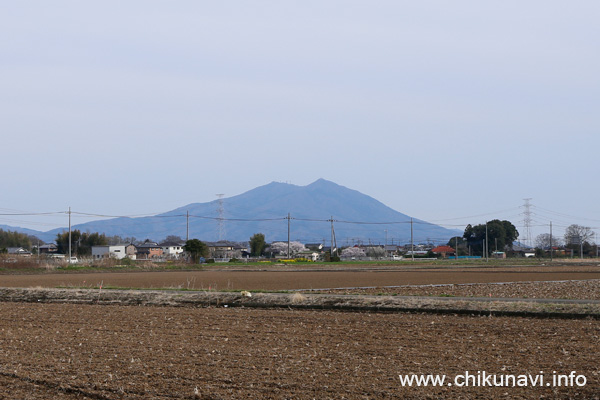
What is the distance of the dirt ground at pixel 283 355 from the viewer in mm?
11820

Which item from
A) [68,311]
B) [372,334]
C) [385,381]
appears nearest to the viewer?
[385,381]

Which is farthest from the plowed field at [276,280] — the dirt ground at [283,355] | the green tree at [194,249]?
the green tree at [194,249]

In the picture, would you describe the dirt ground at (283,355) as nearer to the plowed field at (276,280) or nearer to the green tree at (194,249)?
the plowed field at (276,280)

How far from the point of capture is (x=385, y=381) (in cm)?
1226

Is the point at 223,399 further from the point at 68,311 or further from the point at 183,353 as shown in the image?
the point at 68,311

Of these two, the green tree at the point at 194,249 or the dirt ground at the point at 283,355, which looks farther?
the green tree at the point at 194,249

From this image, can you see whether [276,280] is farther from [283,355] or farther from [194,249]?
[194,249]

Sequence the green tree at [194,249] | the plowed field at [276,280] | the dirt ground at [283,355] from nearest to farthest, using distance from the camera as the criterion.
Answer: the dirt ground at [283,355] → the plowed field at [276,280] → the green tree at [194,249]

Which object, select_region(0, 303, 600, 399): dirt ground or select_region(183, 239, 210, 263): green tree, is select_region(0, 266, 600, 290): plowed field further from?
select_region(183, 239, 210, 263): green tree

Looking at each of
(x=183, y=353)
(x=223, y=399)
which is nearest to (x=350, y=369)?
(x=223, y=399)

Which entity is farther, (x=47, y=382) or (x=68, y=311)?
(x=68, y=311)

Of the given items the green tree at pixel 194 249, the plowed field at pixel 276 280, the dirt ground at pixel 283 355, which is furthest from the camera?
the green tree at pixel 194 249

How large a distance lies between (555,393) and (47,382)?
342 inches

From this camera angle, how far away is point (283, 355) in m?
15.2
